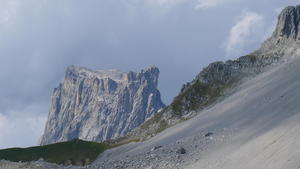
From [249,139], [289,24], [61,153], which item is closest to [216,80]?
[289,24]

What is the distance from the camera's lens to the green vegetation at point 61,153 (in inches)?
4355

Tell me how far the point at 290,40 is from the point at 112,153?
84483 millimetres

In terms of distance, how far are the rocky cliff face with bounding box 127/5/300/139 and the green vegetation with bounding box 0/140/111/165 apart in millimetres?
21803

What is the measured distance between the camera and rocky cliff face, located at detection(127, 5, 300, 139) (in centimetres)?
13775

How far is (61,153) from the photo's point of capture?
376ft

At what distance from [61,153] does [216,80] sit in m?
56.8

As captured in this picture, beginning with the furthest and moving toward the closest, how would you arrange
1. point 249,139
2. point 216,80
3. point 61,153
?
point 216,80 < point 61,153 < point 249,139

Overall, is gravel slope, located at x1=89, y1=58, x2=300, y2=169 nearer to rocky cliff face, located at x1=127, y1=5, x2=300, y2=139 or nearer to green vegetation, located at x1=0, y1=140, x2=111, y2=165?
green vegetation, located at x1=0, y1=140, x2=111, y2=165

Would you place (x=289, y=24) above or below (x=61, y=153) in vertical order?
above

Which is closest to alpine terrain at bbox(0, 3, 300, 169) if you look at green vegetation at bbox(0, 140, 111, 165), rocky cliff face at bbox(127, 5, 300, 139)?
rocky cliff face at bbox(127, 5, 300, 139)

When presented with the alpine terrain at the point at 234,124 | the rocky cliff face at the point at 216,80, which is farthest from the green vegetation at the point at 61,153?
the rocky cliff face at the point at 216,80

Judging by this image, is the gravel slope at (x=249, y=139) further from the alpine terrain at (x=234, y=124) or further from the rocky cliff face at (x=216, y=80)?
the rocky cliff face at (x=216, y=80)

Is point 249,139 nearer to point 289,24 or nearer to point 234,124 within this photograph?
point 234,124

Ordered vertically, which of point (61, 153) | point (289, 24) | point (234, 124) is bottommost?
point (234, 124)
